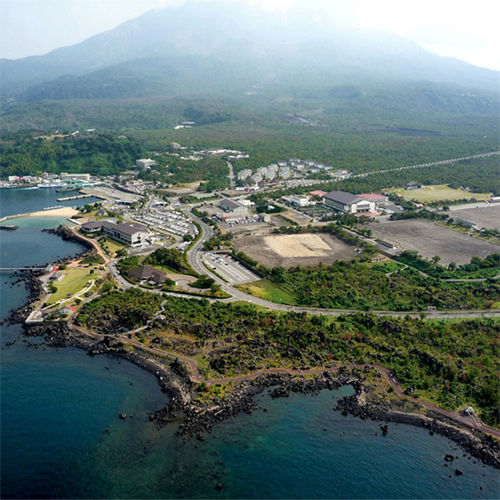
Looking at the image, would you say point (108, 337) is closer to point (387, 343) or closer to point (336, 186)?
point (387, 343)

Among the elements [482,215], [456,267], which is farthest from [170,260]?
[482,215]

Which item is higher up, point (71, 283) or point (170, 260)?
point (71, 283)

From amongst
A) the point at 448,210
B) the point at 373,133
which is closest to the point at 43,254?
the point at 448,210

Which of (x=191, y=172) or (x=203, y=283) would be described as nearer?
(x=203, y=283)

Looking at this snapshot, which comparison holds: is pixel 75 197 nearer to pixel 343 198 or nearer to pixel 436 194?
pixel 343 198

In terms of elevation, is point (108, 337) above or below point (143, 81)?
below

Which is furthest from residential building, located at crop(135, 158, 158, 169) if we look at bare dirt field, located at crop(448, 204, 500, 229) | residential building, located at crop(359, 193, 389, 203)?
bare dirt field, located at crop(448, 204, 500, 229)

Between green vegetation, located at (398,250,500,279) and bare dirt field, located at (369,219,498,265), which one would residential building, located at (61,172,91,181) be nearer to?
bare dirt field, located at (369,219,498,265)
